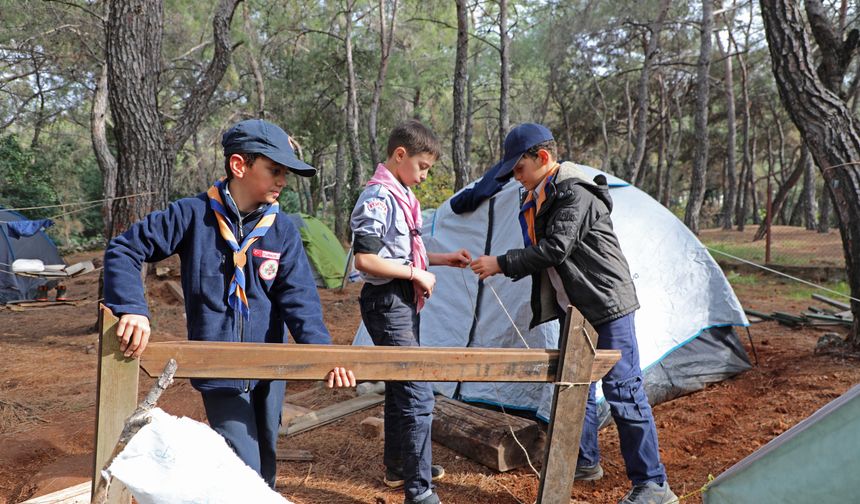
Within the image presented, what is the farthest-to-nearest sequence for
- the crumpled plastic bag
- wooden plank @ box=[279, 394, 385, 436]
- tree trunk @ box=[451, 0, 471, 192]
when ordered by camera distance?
tree trunk @ box=[451, 0, 471, 192] < wooden plank @ box=[279, 394, 385, 436] < the crumpled plastic bag

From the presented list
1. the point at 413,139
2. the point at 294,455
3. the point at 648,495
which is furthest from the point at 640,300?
the point at 294,455

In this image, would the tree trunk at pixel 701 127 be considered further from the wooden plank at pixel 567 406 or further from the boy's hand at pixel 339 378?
the boy's hand at pixel 339 378

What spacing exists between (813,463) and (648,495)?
143cm

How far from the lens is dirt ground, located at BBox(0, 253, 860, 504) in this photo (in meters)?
3.11

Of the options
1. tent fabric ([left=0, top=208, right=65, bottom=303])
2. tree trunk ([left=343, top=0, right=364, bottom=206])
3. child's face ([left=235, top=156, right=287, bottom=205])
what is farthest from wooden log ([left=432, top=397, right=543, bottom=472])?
tree trunk ([left=343, top=0, right=364, bottom=206])

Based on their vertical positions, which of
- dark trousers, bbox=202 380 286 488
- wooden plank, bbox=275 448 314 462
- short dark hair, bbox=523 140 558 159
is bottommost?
wooden plank, bbox=275 448 314 462

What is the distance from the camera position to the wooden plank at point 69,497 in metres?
2.54

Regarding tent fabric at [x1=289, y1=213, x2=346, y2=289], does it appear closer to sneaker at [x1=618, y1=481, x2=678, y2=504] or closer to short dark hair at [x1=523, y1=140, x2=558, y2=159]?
short dark hair at [x1=523, y1=140, x2=558, y2=159]

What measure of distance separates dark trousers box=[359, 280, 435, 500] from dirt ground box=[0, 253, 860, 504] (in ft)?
1.40

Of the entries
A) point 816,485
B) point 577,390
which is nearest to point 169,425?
point 577,390

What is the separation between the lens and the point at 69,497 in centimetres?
259

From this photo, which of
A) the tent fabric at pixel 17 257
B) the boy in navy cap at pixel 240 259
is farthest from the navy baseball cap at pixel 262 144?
the tent fabric at pixel 17 257

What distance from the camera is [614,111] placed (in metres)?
23.8

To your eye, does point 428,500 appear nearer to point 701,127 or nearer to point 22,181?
point 701,127
